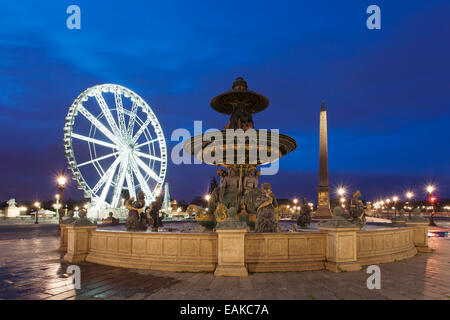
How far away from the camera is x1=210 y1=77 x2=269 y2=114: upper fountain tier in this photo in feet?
50.3

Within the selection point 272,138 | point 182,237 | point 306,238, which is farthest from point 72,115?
point 306,238

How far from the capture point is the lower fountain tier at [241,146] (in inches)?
517

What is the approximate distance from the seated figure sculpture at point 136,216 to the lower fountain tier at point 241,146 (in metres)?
4.23

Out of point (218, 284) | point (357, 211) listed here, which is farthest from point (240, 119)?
point (218, 284)

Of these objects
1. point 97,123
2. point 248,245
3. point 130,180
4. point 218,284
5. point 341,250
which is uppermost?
point 97,123

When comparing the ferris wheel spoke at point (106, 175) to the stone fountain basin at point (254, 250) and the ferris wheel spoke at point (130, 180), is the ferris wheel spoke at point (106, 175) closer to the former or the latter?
the ferris wheel spoke at point (130, 180)

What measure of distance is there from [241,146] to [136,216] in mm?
5638

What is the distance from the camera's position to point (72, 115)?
29.5 m

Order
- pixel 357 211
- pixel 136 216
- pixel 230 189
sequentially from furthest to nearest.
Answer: pixel 230 189, pixel 357 211, pixel 136 216

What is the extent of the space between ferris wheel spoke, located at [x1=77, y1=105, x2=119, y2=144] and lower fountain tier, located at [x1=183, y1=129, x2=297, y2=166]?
20521 millimetres

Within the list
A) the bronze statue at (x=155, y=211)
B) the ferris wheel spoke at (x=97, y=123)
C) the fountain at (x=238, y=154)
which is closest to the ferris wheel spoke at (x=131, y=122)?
the ferris wheel spoke at (x=97, y=123)

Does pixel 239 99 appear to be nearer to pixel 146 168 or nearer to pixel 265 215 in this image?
pixel 265 215

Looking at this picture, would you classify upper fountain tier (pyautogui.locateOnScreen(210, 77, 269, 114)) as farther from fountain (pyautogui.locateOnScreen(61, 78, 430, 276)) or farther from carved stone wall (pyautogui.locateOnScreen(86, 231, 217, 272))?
carved stone wall (pyautogui.locateOnScreen(86, 231, 217, 272))

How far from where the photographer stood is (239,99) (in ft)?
52.4
